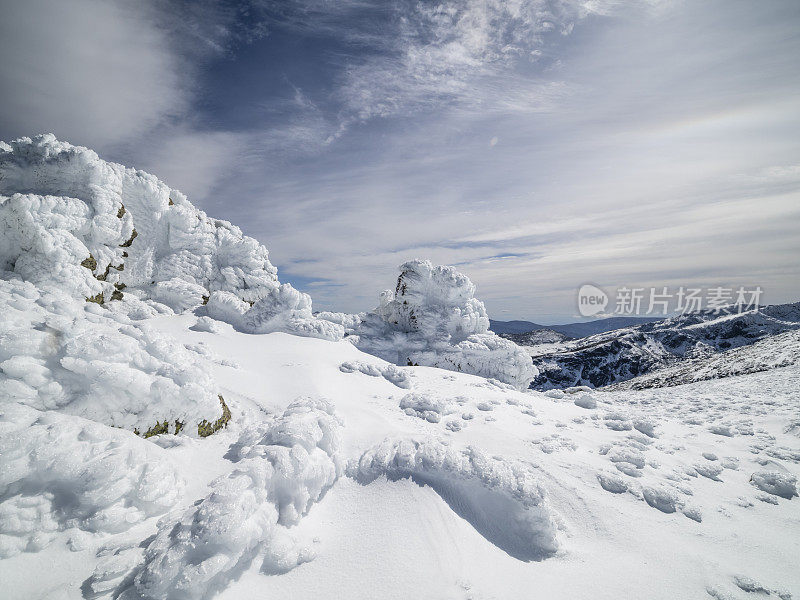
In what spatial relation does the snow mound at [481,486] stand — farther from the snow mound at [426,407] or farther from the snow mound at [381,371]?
the snow mound at [381,371]

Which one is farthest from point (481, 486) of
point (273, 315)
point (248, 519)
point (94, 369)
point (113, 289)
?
point (113, 289)

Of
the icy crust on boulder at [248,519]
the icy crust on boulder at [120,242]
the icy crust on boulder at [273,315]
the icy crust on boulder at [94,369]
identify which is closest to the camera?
the icy crust on boulder at [248,519]

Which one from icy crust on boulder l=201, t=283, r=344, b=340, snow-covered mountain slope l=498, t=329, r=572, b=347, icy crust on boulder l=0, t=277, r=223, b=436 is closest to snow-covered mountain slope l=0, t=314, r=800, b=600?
icy crust on boulder l=0, t=277, r=223, b=436

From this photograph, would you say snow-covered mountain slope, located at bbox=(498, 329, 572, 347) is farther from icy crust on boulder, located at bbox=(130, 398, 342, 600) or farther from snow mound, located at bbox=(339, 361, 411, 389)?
icy crust on boulder, located at bbox=(130, 398, 342, 600)

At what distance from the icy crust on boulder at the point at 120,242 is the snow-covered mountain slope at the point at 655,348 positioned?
8701cm

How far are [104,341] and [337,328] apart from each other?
931 cm

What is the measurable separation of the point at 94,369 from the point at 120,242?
36.3 feet

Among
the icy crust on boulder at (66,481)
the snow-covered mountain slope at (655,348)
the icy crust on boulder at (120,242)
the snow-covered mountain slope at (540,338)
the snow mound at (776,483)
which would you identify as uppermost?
the icy crust on boulder at (120,242)

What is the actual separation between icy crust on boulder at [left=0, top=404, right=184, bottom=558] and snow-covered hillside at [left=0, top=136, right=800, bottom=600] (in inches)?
0.6

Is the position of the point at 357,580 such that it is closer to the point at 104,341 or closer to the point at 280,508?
the point at 280,508

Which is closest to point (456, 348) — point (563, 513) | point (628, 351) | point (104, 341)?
point (563, 513)

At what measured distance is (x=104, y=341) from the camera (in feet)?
14.8

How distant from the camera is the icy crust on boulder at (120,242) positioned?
9781 millimetres

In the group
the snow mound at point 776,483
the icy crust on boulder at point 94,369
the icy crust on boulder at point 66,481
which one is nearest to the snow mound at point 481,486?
the icy crust on boulder at point 66,481
